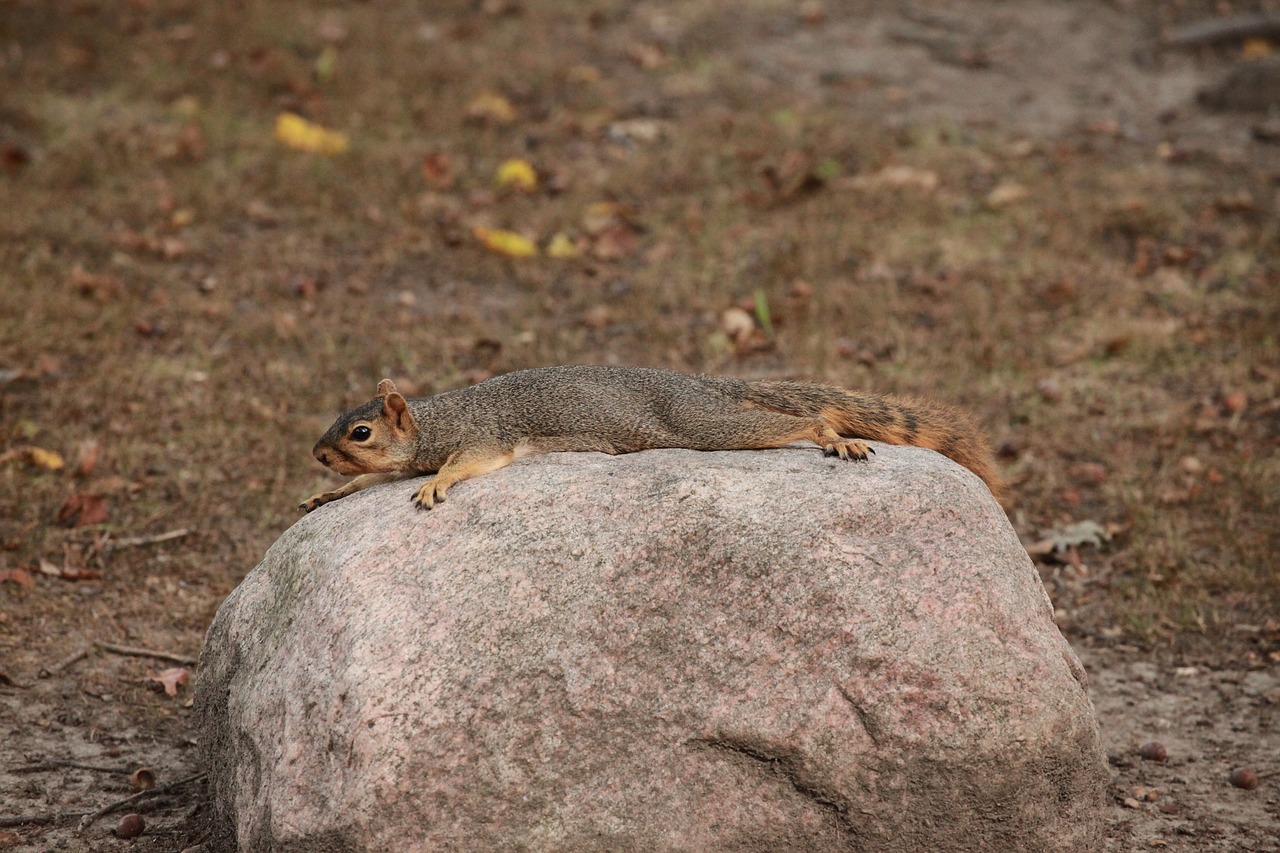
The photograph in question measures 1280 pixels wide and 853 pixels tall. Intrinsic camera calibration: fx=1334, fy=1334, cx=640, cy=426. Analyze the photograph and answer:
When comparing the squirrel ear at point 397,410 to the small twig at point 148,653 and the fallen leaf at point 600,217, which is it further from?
the fallen leaf at point 600,217

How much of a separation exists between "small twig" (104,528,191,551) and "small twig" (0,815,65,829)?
1612 millimetres

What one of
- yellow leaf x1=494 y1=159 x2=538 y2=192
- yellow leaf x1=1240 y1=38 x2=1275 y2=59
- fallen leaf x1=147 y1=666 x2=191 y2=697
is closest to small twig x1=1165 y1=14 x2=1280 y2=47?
yellow leaf x1=1240 y1=38 x2=1275 y2=59

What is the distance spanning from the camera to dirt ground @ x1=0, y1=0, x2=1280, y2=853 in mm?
4852

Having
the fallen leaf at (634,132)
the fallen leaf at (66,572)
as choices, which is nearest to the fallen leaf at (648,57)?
the fallen leaf at (634,132)

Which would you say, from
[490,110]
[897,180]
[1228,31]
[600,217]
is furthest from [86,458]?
[1228,31]

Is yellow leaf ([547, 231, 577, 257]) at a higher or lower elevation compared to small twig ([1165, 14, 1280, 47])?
lower

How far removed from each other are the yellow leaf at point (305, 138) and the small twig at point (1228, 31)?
6975mm

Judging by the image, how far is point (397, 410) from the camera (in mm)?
3906

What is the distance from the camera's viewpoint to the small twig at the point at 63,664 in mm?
4582

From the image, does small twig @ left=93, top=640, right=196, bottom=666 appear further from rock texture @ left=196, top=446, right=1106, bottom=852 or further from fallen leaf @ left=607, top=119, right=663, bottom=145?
fallen leaf @ left=607, top=119, right=663, bottom=145

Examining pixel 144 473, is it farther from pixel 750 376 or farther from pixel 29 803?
pixel 750 376

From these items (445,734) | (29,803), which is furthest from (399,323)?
(445,734)

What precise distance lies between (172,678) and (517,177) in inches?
201

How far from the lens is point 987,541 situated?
11.2ft
